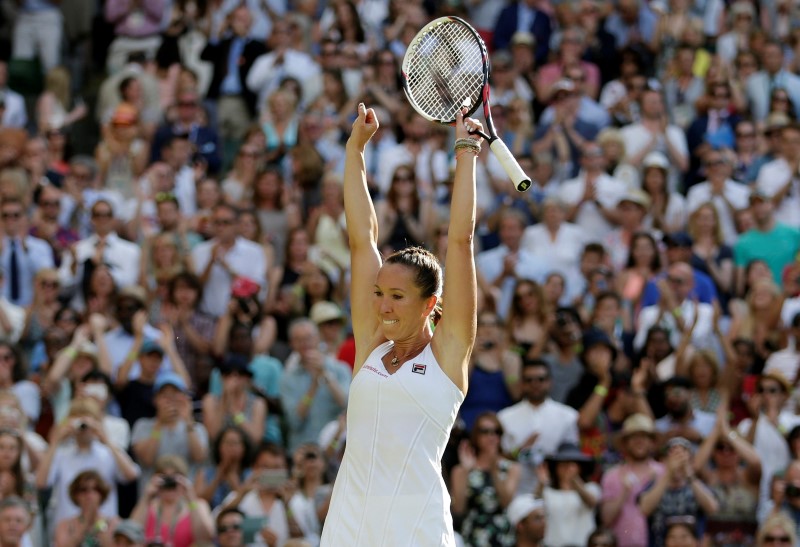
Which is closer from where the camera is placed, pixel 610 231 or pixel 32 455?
pixel 32 455

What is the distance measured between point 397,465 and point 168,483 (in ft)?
17.7

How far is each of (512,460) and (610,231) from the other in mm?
3996

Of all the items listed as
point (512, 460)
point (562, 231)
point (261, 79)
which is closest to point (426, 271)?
point (512, 460)

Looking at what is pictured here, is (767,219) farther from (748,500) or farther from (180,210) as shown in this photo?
(180,210)

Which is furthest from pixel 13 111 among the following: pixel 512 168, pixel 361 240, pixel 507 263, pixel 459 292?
pixel 459 292

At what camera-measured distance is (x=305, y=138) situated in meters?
15.8

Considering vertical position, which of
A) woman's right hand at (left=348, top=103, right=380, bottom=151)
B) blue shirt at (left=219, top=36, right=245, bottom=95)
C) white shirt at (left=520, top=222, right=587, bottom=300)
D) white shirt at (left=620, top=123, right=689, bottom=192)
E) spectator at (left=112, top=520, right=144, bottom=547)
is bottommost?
spectator at (left=112, top=520, right=144, bottom=547)

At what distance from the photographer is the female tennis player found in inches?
240

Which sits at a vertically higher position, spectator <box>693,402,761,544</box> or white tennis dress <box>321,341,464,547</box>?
white tennis dress <box>321,341,464,547</box>

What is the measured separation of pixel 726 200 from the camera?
50.3 feet

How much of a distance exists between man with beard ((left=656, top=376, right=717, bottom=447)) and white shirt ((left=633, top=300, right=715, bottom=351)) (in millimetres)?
946

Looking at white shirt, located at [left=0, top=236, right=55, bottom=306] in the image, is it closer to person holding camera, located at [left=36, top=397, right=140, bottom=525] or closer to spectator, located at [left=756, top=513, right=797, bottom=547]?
person holding camera, located at [left=36, top=397, right=140, bottom=525]

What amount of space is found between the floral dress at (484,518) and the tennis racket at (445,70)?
15.1 feet

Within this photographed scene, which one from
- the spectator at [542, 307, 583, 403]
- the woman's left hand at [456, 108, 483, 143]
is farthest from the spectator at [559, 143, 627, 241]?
the woman's left hand at [456, 108, 483, 143]
